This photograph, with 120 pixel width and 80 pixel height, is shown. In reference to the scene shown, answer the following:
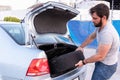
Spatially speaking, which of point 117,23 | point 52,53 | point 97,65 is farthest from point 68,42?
point 117,23

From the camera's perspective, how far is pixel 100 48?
13.5ft

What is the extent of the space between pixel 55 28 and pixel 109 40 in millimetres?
1087

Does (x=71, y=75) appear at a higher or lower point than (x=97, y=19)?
lower

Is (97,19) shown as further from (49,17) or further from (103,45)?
(49,17)

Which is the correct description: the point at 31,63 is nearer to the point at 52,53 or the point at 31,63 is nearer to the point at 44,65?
the point at 44,65

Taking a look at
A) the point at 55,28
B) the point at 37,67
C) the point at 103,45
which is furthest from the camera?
the point at 55,28

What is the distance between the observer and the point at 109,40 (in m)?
4.12

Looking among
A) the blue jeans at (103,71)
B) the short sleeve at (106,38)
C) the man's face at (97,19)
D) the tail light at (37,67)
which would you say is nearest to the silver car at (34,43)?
the tail light at (37,67)

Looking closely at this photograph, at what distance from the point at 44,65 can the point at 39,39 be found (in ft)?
2.30

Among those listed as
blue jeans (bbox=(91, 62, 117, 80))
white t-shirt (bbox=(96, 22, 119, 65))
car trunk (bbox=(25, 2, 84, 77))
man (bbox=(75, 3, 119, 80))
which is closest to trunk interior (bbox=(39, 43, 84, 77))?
car trunk (bbox=(25, 2, 84, 77))

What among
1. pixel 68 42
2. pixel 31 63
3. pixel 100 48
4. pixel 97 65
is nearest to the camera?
pixel 31 63

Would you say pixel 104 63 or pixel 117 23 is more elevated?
pixel 104 63

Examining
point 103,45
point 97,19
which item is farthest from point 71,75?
point 97,19

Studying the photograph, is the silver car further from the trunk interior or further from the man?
the man
